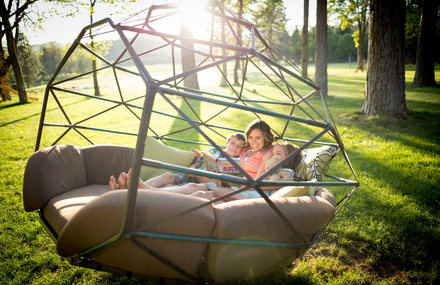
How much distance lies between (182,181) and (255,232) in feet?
5.17

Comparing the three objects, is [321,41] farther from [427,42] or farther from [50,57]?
[50,57]

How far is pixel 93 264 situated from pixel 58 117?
905 cm

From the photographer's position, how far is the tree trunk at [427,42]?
10844 mm

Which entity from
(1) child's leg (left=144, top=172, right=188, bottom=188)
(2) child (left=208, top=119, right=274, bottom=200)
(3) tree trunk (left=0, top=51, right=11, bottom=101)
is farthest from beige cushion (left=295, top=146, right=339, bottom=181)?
(3) tree trunk (left=0, top=51, right=11, bottom=101)

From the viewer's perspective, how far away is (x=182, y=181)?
111 inches

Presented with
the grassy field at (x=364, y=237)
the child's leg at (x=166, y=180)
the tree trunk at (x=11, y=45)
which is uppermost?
the tree trunk at (x=11, y=45)

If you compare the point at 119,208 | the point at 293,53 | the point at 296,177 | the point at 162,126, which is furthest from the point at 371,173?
the point at 293,53

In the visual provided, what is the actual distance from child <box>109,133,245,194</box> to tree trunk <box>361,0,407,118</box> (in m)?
4.33

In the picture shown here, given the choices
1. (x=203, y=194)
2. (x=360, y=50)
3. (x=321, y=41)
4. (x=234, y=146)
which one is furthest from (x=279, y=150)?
(x=360, y=50)

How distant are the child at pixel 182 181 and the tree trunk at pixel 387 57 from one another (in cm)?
433

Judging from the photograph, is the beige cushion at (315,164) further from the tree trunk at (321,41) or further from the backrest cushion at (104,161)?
the tree trunk at (321,41)

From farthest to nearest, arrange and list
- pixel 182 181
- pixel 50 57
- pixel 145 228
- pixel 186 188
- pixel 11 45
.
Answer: pixel 50 57 < pixel 11 45 < pixel 182 181 < pixel 186 188 < pixel 145 228

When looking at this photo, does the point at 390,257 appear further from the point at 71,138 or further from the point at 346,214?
the point at 71,138

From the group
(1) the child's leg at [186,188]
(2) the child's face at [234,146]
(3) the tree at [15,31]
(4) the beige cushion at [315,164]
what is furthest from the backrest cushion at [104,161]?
(3) the tree at [15,31]
